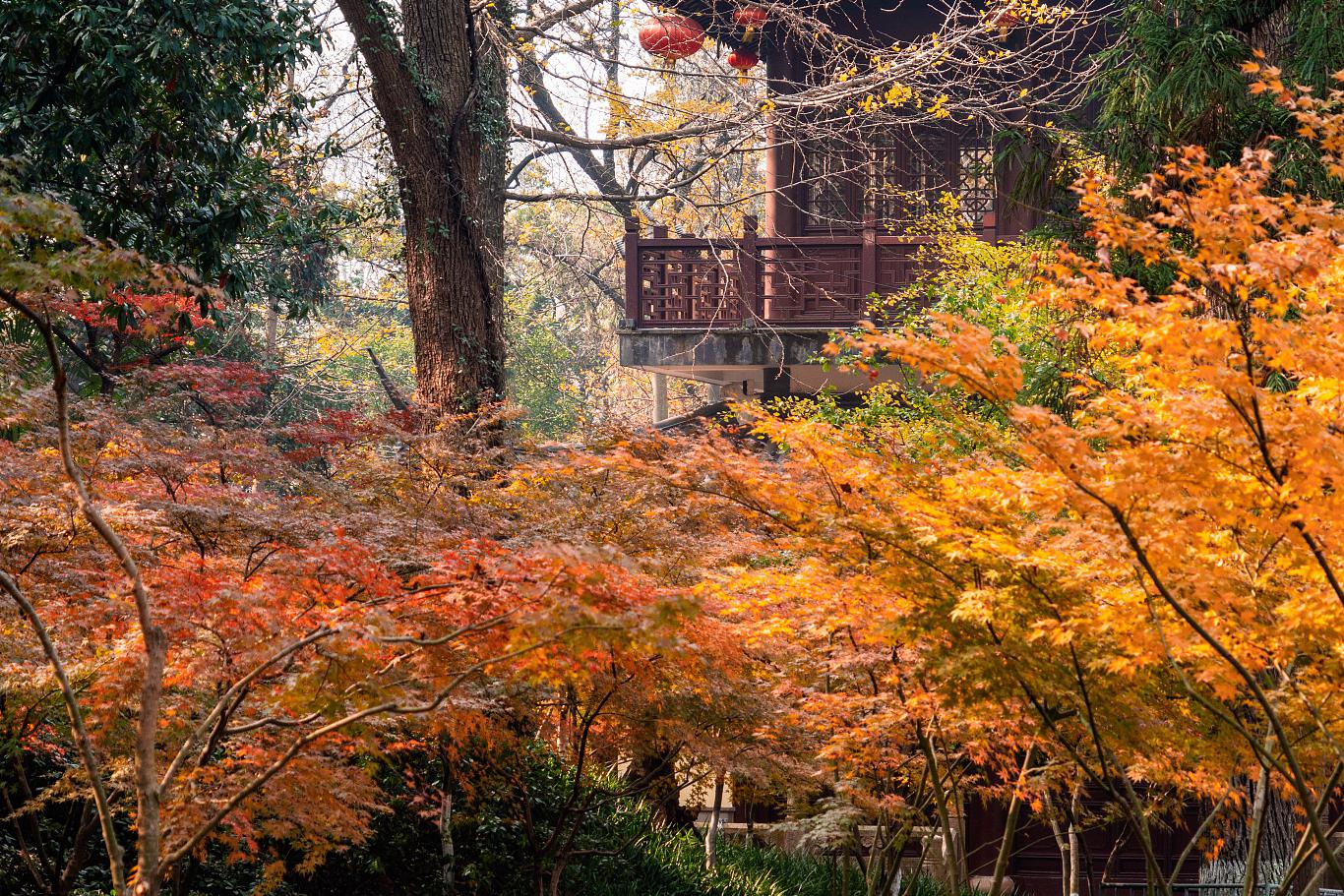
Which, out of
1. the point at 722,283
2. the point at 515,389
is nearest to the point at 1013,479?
the point at 722,283

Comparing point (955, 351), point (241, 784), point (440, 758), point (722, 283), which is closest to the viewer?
point (955, 351)

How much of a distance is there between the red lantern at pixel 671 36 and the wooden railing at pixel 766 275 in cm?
219

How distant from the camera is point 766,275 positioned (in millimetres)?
15898

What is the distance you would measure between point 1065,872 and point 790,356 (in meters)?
6.96

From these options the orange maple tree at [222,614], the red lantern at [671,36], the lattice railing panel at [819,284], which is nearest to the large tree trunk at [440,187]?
the red lantern at [671,36]

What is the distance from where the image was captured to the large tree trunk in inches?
474

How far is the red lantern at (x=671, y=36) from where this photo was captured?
13914 mm

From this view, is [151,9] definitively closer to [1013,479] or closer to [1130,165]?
[1013,479]

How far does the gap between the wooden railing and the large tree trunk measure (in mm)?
3325

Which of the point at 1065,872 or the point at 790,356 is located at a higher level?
the point at 790,356

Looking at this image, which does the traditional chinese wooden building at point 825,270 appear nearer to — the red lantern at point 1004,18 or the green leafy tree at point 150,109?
the red lantern at point 1004,18

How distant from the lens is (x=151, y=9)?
851cm

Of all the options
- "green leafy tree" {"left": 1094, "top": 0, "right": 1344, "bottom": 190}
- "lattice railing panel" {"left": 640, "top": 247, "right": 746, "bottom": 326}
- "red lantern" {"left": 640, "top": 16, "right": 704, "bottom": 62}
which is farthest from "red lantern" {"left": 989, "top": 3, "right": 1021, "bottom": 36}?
"lattice railing panel" {"left": 640, "top": 247, "right": 746, "bottom": 326}

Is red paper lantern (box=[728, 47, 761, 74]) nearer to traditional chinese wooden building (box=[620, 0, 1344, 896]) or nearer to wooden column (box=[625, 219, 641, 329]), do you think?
traditional chinese wooden building (box=[620, 0, 1344, 896])
